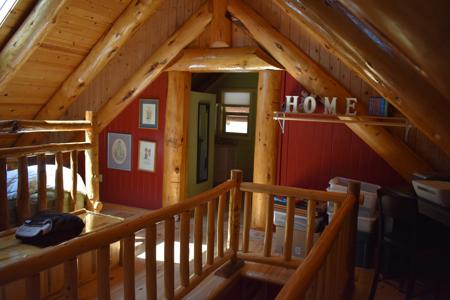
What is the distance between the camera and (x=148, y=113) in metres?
5.16

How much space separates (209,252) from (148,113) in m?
2.87

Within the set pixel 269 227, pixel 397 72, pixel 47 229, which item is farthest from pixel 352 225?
pixel 47 229

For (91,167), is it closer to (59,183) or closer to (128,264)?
(59,183)

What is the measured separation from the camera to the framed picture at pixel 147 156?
5.21m

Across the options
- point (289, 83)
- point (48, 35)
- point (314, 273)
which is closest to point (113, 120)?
point (48, 35)

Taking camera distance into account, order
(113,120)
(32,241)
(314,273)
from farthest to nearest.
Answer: (113,120) < (32,241) < (314,273)

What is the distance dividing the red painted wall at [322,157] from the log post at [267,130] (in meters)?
0.10

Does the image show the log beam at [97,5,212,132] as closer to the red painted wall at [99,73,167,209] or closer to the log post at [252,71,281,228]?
the red painted wall at [99,73,167,209]

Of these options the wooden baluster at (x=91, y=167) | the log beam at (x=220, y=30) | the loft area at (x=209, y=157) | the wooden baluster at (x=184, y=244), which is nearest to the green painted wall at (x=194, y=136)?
the loft area at (x=209, y=157)

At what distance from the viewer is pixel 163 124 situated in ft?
16.7

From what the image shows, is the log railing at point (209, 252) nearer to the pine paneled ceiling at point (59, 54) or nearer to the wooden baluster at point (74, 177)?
the wooden baluster at point (74, 177)

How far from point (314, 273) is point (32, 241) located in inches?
89.4

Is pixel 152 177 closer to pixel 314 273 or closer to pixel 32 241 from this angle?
pixel 32 241

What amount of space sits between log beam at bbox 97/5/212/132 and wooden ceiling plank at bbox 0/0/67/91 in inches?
51.8
